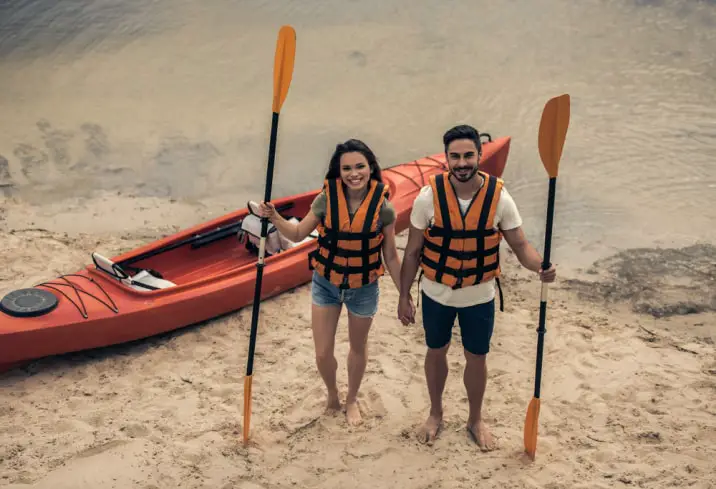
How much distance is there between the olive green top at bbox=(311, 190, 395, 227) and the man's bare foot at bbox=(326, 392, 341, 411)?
104 centimetres

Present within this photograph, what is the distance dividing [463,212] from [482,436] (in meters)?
1.21

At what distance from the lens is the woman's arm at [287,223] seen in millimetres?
3574

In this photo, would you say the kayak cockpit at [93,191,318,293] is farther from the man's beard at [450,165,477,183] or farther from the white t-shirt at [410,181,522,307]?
the man's beard at [450,165,477,183]

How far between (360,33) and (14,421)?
8.11 m

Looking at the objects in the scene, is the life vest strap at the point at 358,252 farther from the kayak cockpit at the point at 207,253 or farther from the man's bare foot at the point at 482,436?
the kayak cockpit at the point at 207,253

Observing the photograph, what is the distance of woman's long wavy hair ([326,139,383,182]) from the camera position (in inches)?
137

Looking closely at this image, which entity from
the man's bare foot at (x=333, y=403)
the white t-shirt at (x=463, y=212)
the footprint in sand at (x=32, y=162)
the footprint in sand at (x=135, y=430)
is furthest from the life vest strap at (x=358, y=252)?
the footprint in sand at (x=32, y=162)

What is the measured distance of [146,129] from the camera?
28.9ft

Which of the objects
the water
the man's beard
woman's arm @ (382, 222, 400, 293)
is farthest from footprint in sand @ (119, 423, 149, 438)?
the water

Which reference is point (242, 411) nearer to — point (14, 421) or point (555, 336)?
point (14, 421)

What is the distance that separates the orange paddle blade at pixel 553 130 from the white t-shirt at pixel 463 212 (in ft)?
0.86

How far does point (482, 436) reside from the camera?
12.8 feet

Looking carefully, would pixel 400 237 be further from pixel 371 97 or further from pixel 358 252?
pixel 371 97

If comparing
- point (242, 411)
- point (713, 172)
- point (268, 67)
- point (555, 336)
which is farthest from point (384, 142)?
point (242, 411)
